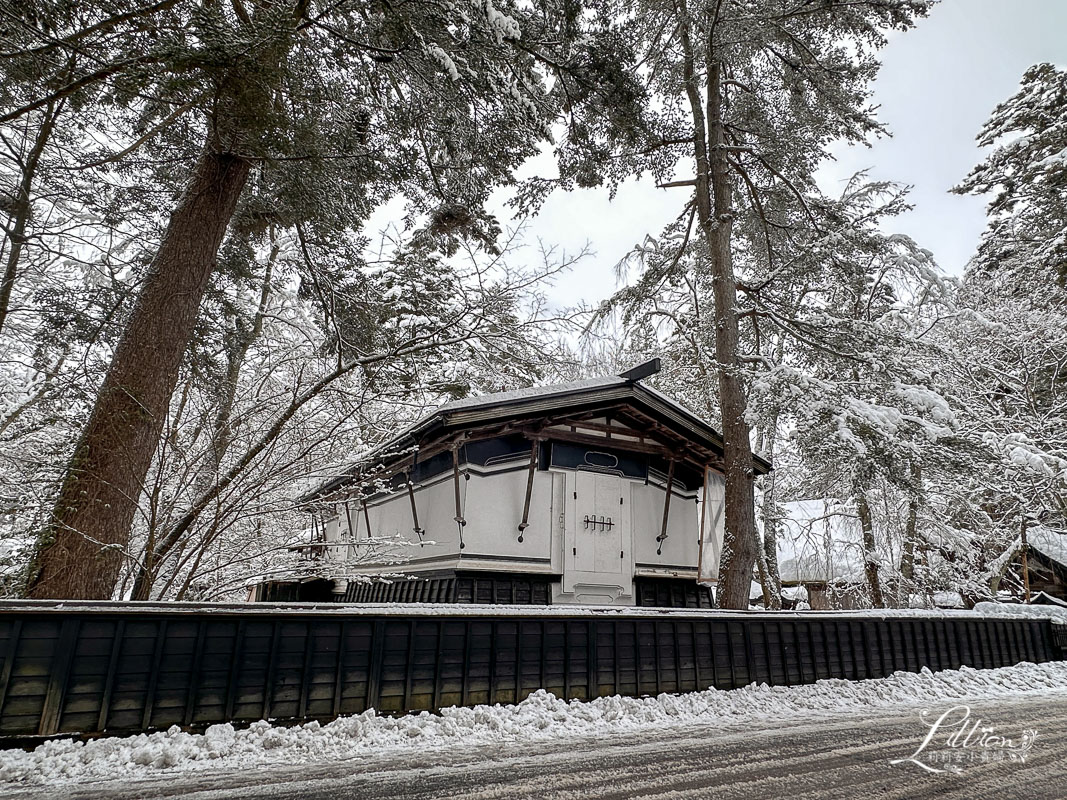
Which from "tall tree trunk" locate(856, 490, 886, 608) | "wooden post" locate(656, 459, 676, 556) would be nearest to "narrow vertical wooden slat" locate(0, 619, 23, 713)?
"wooden post" locate(656, 459, 676, 556)

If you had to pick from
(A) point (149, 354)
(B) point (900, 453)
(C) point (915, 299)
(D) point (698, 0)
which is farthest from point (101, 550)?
(C) point (915, 299)

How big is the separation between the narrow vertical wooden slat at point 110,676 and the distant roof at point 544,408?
10.5 ft

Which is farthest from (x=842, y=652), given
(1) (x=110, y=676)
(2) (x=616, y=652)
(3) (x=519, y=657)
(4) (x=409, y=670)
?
(1) (x=110, y=676)

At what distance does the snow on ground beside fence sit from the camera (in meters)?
2.76

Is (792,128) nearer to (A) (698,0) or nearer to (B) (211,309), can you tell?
(A) (698,0)

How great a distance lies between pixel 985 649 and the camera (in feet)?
23.6

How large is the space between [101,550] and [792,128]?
12466 millimetres

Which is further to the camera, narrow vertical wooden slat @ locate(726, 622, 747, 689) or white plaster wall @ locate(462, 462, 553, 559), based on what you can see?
white plaster wall @ locate(462, 462, 553, 559)

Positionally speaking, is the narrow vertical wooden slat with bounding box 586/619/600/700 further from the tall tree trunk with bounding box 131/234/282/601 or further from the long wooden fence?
the tall tree trunk with bounding box 131/234/282/601

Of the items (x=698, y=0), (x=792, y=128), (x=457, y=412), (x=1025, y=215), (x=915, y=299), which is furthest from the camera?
(x=1025, y=215)

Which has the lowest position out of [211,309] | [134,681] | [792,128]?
[134,681]

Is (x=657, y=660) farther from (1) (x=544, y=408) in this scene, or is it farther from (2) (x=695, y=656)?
(1) (x=544, y=408)

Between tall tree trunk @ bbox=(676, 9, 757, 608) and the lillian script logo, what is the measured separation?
141 inches

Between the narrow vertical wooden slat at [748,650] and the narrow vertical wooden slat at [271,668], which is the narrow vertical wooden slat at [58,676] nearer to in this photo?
the narrow vertical wooden slat at [271,668]
